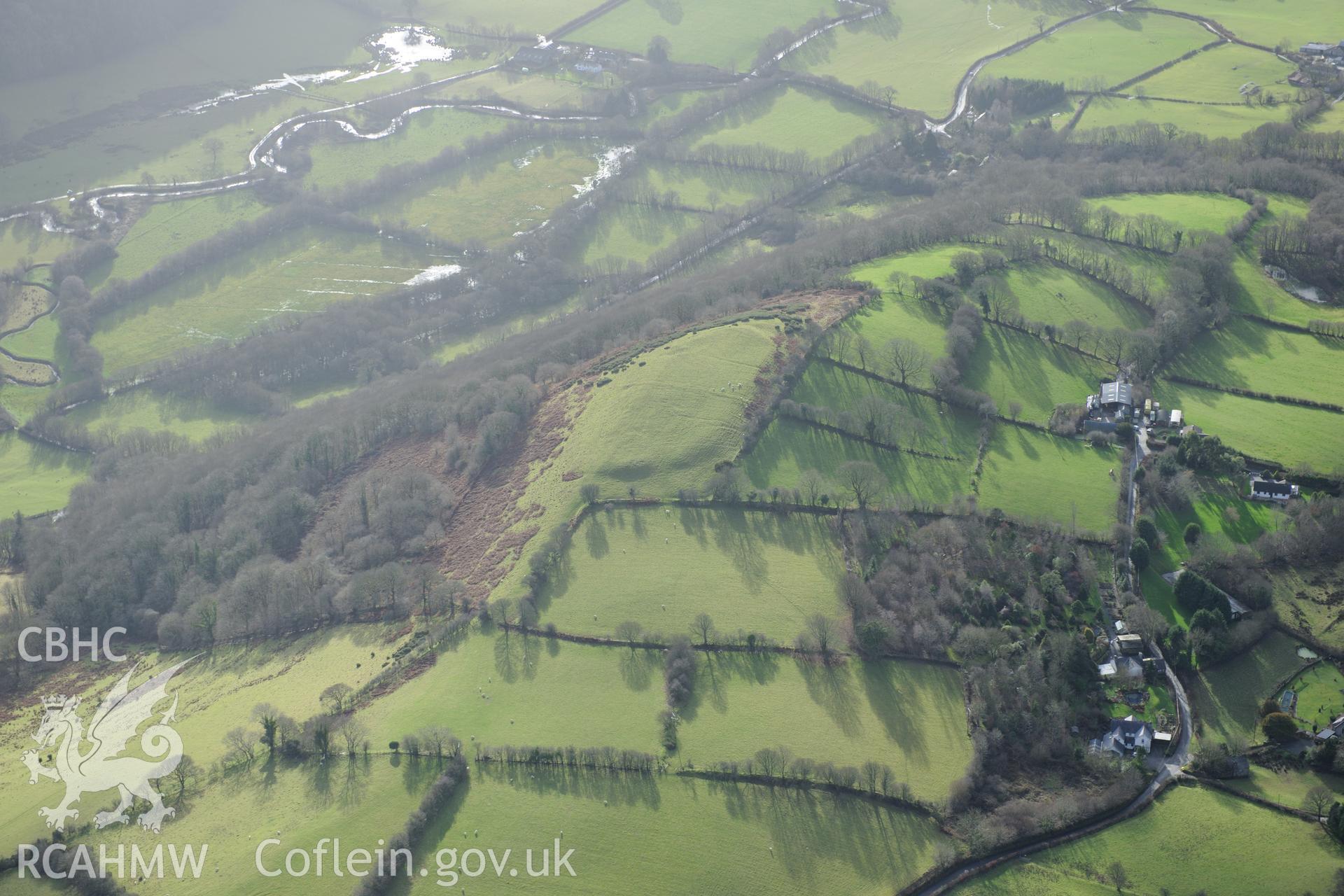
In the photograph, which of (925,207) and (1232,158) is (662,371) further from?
(1232,158)

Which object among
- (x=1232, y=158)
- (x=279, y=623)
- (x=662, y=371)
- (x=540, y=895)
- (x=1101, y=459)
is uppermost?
(x=1232, y=158)

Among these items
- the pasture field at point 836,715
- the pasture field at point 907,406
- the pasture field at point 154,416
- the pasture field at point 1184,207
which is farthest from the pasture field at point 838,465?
the pasture field at point 154,416

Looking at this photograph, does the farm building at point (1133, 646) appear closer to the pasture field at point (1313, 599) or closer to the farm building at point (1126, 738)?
the farm building at point (1126, 738)

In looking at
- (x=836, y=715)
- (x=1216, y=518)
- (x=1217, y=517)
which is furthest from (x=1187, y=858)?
(x=1217, y=517)

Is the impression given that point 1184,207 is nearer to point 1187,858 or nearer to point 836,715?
point 836,715

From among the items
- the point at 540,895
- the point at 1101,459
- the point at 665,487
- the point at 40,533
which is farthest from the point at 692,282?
the point at 540,895
